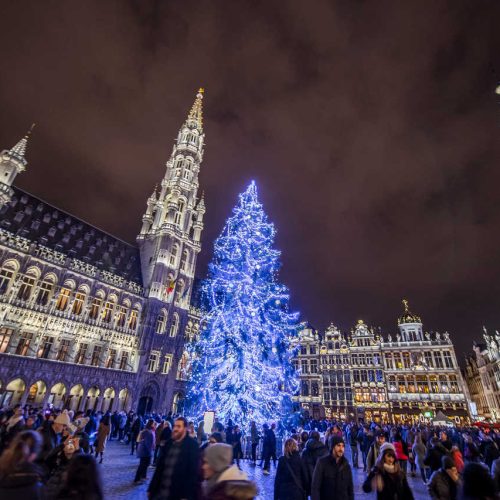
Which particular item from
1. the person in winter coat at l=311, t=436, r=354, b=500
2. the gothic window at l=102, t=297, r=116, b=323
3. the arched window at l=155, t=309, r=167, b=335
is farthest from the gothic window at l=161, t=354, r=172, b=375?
the person in winter coat at l=311, t=436, r=354, b=500

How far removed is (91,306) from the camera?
32.9 m

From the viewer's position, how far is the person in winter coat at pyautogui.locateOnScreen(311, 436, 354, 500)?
175 inches

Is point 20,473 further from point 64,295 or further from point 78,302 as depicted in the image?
point 78,302

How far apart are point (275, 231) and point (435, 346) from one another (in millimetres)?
49380

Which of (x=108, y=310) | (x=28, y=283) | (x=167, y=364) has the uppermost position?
(x=28, y=283)

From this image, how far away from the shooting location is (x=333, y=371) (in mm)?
55094

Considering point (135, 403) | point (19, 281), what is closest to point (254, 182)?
point (19, 281)

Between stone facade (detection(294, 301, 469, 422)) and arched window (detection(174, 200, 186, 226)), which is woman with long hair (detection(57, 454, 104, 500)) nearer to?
arched window (detection(174, 200, 186, 226))

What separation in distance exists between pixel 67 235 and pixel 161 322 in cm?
1556

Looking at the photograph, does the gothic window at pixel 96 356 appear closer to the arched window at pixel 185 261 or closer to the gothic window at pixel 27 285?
the gothic window at pixel 27 285

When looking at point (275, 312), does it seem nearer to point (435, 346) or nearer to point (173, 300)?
point (173, 300)

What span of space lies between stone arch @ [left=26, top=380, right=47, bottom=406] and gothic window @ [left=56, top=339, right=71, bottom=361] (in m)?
2.53

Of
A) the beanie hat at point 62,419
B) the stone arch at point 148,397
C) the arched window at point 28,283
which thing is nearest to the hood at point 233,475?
the beanie hat at point 62,419

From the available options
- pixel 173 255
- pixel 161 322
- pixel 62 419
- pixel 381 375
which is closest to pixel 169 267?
pixel 173 255
